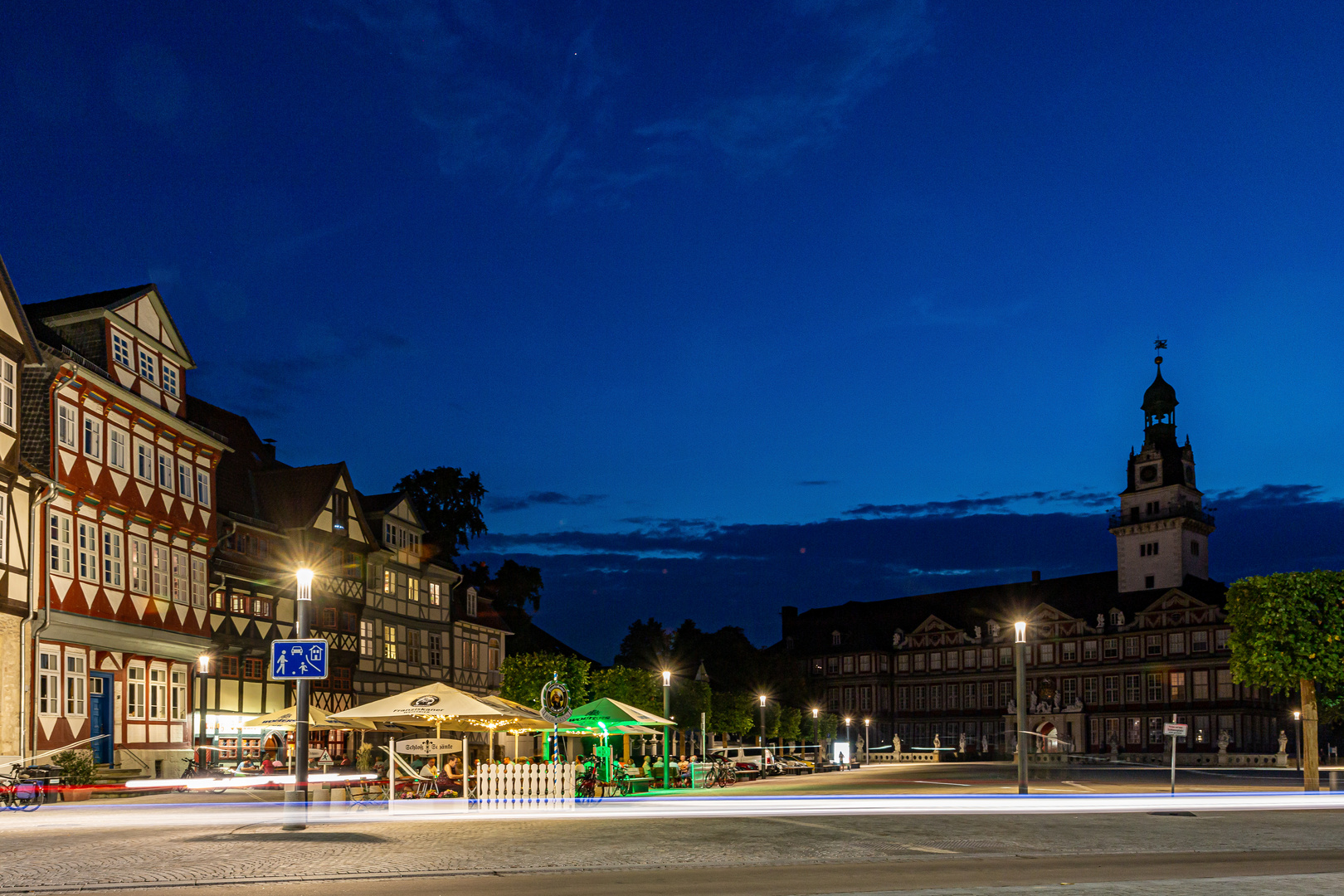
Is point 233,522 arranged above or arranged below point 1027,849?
above

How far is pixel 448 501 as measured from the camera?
235 ft

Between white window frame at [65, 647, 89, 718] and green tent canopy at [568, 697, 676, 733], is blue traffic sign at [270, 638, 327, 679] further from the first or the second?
white window frame at [65, 647, 89, 718]

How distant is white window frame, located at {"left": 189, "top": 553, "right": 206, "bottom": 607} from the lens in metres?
40.4

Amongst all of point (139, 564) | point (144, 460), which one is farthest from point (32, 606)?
point (144, 460)

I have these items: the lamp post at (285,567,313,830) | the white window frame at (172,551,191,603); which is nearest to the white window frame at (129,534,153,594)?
the white window frame at (172,551,191,603)

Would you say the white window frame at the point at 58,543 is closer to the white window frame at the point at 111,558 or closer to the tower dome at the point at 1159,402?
the white window frame at the point at 111,558

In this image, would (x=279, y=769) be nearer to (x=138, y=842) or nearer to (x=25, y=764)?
(x=25, y=764)

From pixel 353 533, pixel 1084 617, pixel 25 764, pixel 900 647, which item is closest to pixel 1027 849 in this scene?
pixel 25 764

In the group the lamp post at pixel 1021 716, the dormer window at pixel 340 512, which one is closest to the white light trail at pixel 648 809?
the lamp post at pixel 1021 716

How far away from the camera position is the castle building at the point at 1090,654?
94.5 meters

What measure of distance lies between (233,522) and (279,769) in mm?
12085

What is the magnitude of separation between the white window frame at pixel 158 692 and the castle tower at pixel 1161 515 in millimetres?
82086

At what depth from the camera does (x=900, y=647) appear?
388 ft

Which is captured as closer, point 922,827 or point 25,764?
point 922,827
